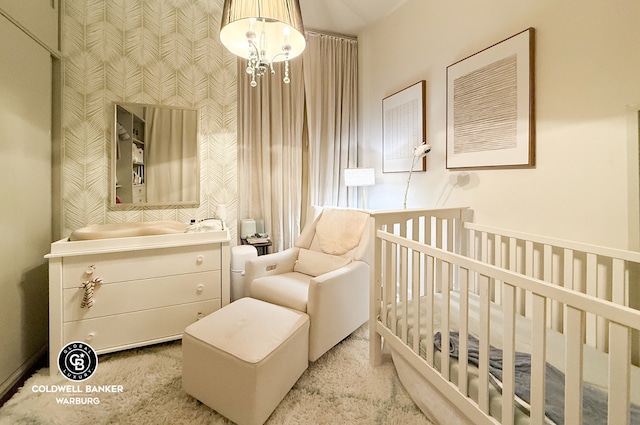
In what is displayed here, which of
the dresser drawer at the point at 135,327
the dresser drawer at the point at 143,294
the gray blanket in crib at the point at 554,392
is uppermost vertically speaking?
the dresser drawer at the point at 143,294

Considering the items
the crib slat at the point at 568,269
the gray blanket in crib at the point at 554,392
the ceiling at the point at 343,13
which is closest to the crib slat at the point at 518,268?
the crib slat at the point at 568,269

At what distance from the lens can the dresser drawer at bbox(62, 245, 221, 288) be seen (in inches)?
68.1

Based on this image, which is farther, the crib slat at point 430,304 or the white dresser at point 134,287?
the white dresser at point 134,287

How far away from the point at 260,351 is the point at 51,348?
132cm

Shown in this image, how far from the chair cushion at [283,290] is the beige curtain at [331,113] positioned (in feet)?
Answer: 4.16

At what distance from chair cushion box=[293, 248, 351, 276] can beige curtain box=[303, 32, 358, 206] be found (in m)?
0.99

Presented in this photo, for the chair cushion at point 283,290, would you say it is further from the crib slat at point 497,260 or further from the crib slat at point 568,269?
the crib slat at point 568,269

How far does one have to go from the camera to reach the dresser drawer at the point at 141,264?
1729 mm

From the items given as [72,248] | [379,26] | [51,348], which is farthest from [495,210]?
[51,348]

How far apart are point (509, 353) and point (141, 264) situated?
77.3 inches

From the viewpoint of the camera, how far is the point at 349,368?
5.82 feet

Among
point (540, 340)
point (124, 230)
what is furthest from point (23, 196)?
point (540, 340)

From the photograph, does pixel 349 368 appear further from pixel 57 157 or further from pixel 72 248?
pixel 57 157

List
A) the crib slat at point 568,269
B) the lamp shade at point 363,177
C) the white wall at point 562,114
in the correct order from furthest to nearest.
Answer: the lamp shade at point 363,177 → the crib slat at point 568,269 → the white wall at point 562,114
